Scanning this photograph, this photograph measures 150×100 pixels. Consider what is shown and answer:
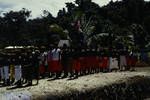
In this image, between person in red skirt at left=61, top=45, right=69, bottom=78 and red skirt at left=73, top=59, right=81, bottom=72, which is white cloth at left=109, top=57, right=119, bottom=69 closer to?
red skirt at left=73, top=59, right=81, bottom=72

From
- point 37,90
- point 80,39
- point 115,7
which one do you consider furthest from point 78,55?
point 115,7

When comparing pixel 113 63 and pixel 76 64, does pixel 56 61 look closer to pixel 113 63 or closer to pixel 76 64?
pixel 76 64

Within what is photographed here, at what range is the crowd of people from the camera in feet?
58.2

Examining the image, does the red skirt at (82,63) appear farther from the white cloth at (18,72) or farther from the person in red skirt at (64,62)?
the white cloth at (18,72)

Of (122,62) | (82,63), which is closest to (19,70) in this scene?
(82,63)

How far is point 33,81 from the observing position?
749 inches

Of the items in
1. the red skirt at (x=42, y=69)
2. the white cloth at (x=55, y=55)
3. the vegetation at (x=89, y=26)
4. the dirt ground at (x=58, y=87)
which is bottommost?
the dirt ground at (x=58, y=87)

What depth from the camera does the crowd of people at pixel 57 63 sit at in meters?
17.8

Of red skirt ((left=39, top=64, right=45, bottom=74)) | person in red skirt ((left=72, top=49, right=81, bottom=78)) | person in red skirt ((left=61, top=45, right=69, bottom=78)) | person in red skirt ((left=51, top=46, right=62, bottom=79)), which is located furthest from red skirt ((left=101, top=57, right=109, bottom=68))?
red skirt ((left=39, top=64, right=45, bottom=74))

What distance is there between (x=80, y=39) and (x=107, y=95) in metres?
19.6

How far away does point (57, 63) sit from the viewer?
20672 mm

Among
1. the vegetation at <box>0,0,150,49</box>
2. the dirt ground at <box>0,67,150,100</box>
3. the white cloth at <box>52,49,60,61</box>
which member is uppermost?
the vegetation at <box>0,0,150,49</box>

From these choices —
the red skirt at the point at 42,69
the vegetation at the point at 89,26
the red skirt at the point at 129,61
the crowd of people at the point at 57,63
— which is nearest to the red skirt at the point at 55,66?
the crowd of people at the point at 57,63

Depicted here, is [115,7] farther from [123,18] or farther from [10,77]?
[10,77]
